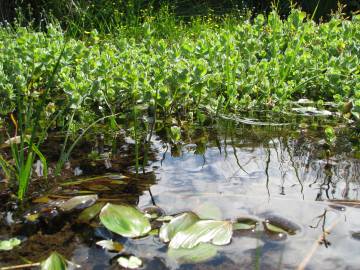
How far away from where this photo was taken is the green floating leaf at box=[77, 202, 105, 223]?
5.14 ft

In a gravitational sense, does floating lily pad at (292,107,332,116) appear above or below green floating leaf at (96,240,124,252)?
above

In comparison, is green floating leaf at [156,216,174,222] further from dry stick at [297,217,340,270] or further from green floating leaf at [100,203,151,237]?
dry stick at [297,217,340,270]

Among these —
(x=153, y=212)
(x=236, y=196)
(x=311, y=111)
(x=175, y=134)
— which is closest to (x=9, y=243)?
(x=153, y=212)

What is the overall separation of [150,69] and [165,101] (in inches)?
19.6

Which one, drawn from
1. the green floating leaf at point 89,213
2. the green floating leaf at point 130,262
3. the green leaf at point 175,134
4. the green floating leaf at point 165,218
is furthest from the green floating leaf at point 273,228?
the green leaf at point 175,134

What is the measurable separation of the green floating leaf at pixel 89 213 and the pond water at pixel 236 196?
0.03m

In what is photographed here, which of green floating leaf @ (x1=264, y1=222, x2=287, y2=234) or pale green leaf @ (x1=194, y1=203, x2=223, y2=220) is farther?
pale green leaf @ (x1=194, y1=203, x2=223, y2=220)

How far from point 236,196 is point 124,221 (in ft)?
1.32

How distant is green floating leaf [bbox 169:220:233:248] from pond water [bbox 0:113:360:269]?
0.03 m

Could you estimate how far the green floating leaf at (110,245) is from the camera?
140 centimetres

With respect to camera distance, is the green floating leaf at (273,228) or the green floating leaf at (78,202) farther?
the green floating leaf at (78,202)

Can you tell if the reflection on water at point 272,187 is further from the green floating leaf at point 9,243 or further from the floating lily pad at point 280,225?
the green floating leaf at point 9,243

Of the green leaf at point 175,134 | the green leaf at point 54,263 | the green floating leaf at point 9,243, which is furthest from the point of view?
the green leaf at point 175,134

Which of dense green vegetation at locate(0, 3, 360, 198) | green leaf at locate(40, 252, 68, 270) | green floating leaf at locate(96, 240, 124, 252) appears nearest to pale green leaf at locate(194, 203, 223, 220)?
green floating leaf at locate(96, 240, 124, 252)
